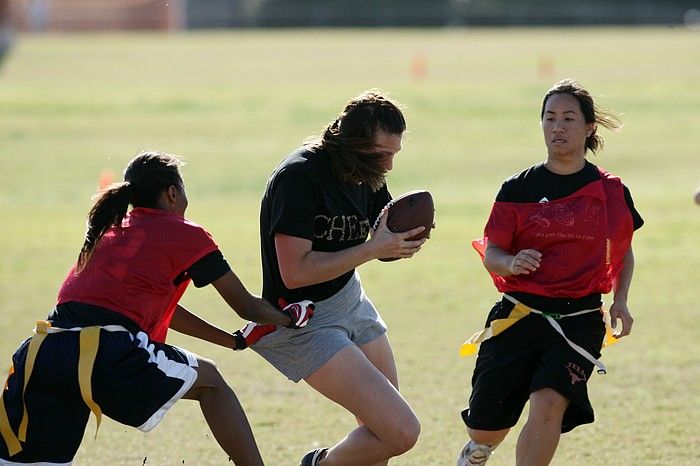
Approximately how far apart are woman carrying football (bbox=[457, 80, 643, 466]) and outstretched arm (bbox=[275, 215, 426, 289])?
22.6 inches

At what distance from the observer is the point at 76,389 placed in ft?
15.9

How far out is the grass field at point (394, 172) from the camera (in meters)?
7.10

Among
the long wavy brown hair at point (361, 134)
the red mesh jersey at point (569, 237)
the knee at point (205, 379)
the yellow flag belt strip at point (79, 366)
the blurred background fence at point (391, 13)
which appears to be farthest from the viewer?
the blurred background fence at point (391, 13)

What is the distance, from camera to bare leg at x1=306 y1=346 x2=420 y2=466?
5.16 meters

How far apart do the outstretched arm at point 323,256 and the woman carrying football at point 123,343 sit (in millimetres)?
237

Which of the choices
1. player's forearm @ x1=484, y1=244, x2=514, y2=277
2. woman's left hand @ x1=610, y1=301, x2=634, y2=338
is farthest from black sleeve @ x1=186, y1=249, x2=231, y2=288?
woman's left hand @ x1=610, y1=301, x2=634, y2=338

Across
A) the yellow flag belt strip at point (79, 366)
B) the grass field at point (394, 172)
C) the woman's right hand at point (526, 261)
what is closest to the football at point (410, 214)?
the woman's right hand at point (526, 261)

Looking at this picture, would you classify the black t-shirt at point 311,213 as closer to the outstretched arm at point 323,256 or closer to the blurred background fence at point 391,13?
the outstretched arm at point 323,256

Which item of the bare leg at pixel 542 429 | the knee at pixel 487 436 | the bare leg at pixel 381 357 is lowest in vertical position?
the knee at pixel 487 436

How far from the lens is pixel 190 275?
505 centimetres

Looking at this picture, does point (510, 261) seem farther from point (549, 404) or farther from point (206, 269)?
point (206, 269)

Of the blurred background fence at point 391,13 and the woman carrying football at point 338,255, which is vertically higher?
the woman carrying football at point 338,255

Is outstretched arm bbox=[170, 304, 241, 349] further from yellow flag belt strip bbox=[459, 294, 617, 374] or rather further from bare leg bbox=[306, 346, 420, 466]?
yellow flag belt strip bbox=[459, 294, 617, 374]

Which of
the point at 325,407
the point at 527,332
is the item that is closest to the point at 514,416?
the point at 527,332
